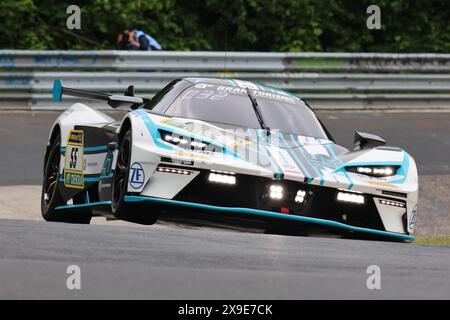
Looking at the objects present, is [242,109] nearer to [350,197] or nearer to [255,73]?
[350,197]

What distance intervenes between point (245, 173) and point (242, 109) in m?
1.46

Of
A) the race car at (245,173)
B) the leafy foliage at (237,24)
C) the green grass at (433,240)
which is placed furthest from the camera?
the leafy foliage at (237,24)

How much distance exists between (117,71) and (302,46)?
4954mm

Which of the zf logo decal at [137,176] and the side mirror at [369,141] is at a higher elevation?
the side mirror at [369,141]

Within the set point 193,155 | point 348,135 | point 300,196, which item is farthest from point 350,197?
point 348,135

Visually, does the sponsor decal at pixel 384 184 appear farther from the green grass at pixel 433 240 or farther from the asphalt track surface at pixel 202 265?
the green grass at pixel 433 240

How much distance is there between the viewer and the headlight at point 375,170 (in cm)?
885

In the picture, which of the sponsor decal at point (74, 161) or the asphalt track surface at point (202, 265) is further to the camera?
the sponsor decal at point (74, 161)

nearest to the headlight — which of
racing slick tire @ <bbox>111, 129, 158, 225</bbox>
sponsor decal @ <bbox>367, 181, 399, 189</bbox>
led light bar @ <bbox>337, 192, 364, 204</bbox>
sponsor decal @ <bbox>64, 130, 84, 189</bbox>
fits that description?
sponsor decal @ <bbox>367, 181, 399, 189</bbox>

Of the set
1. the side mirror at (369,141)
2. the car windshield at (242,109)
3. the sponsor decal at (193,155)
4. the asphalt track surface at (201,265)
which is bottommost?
the asphalt track surface at (201,265)

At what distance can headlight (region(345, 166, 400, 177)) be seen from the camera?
885 cm

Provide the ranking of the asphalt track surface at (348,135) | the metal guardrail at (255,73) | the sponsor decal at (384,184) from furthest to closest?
the metal guardrail at (255,73) < the asphalt track surface at (348,135) < the sponsor decal at (384,184)

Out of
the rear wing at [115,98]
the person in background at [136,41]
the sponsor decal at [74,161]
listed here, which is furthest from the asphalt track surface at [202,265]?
the person in background at [136,41]
